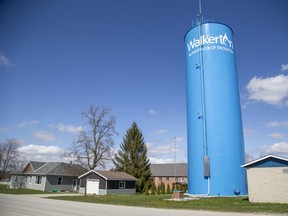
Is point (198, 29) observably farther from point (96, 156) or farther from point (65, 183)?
point (65, 183)

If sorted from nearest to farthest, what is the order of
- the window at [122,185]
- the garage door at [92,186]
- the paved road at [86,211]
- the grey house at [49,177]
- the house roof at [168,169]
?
1. the paved road at [86,211]
2. the garage door at [92,186]
3. the window at [122,185]
4. the grey house at [49,177]
5. the house roof at [168,169]

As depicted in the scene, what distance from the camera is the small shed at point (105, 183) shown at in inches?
1399

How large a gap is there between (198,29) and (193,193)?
1814 centimetres

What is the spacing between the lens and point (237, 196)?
25.1 meters

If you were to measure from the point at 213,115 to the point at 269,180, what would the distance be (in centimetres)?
833

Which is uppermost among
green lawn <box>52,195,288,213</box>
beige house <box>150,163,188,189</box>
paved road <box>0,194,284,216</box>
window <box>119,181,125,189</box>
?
beige house <box>150,163,188,189</box>

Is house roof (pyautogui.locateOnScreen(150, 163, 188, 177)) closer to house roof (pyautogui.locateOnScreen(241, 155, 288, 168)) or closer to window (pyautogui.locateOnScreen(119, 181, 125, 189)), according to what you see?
Result: window (pyautogui.locateOnScreen(119, 181, 125, 189))

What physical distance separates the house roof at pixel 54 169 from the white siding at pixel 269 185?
32116 millimetres

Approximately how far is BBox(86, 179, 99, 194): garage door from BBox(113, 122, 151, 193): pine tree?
9.26 metres

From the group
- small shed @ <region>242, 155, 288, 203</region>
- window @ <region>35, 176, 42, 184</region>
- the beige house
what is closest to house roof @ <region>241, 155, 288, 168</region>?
small shed @ <region>242, 155, 288, 203</region>

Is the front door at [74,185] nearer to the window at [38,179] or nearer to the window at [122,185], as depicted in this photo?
the window at [38,179]

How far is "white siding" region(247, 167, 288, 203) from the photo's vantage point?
20.5m

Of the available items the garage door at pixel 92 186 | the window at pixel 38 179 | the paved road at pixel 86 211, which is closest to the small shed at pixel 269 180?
the paved road at pixel 86 211

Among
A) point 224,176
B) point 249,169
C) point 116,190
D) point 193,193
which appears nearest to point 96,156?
point 116,190
